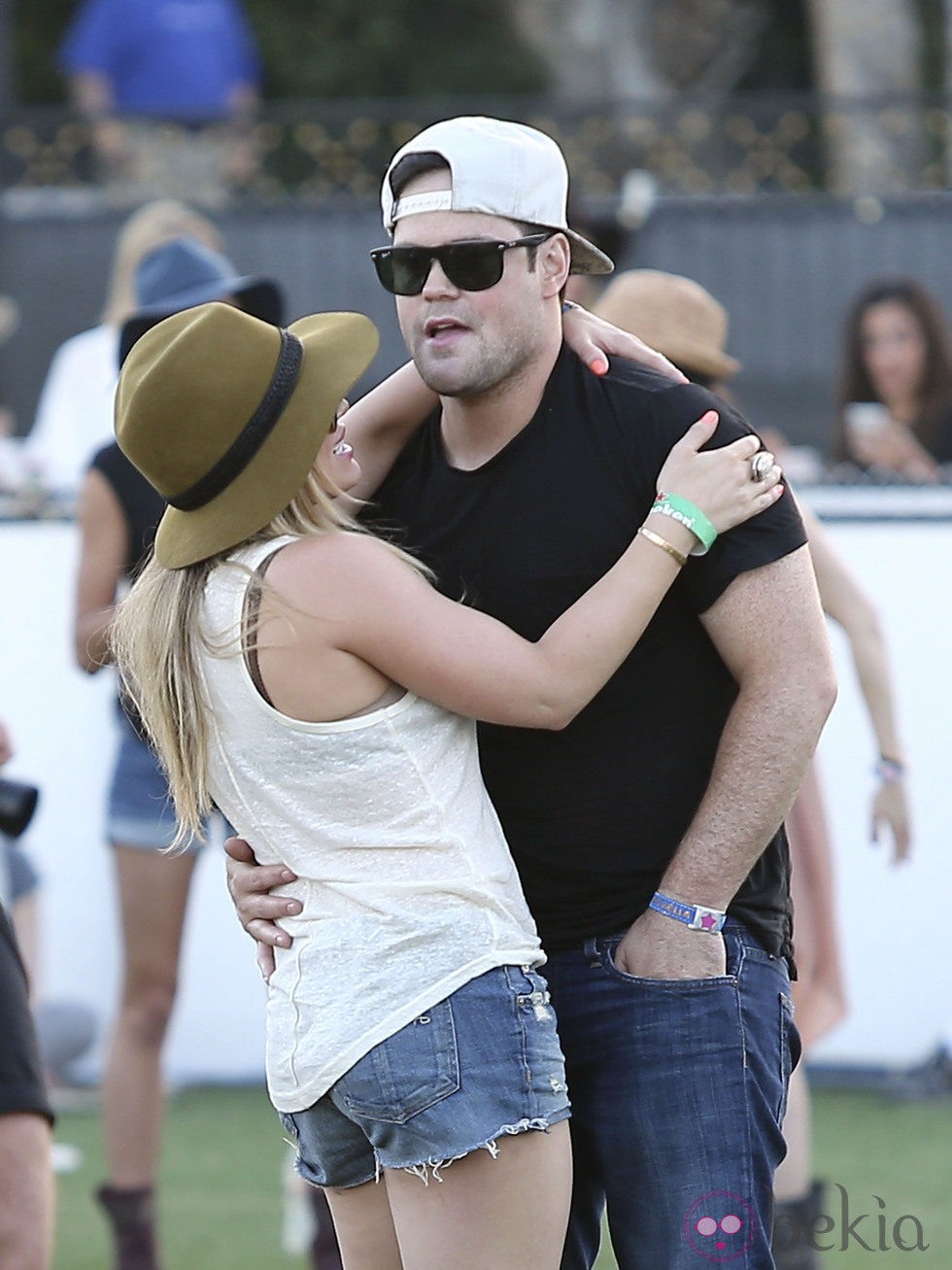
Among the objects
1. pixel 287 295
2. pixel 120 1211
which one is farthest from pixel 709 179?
pixel 120 1211

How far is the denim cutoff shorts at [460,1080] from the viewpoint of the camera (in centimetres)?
251

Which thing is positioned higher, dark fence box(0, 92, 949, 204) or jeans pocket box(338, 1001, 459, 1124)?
dark fence box(0, 92, 949, 204)

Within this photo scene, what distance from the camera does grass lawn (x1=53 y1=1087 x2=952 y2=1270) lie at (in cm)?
452

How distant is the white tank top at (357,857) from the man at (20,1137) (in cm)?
42

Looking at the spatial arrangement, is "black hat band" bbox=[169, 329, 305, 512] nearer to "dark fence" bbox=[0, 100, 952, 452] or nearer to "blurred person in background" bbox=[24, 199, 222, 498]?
"blurred person in background" bbox=[24, 199, 222, 498]

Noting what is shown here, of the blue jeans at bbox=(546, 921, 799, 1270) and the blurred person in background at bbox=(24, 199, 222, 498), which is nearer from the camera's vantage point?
the blue jeans at bbox=(546, 921, 799, 1270)

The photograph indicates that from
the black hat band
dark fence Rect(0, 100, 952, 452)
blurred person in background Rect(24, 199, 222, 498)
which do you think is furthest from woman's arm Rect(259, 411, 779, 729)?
dark fence Rect(0, 100, 952, 452)

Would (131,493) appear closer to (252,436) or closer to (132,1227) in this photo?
(132,1227)

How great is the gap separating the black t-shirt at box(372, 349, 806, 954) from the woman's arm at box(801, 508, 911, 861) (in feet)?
4.22

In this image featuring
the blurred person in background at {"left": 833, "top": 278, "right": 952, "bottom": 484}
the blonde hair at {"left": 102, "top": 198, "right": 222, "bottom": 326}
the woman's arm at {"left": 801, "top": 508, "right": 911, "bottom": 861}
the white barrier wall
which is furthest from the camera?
the blurred person in background at {"left": 833, "top": 278, "right": 952, "bottom": 484}

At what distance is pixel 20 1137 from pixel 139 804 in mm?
1674

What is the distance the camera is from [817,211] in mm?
9281

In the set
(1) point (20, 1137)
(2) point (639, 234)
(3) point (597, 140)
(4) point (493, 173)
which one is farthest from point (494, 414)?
(3) point (597, 140)

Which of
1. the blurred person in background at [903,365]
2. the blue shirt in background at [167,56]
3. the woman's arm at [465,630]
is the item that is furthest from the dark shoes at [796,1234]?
the blue shirt in background at [167,56]
